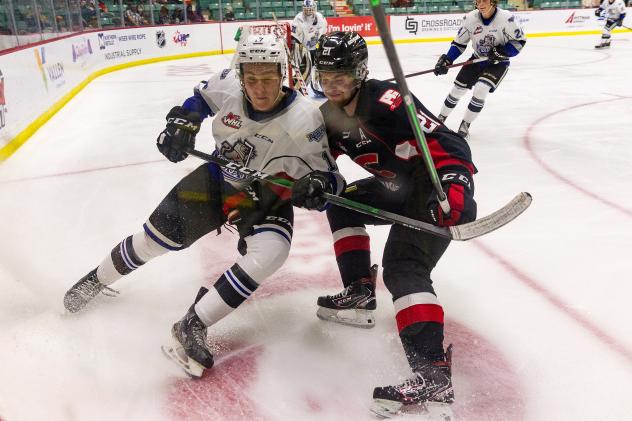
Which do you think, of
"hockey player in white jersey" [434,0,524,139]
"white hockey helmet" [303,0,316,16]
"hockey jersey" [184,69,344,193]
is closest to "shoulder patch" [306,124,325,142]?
"hockey jersey" [184,69,344,193]

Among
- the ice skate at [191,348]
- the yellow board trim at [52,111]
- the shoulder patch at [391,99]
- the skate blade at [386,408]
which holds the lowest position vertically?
the yellow board trim at [52,111]

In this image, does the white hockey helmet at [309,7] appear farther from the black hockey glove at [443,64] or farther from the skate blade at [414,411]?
the skate blade at [414,411]

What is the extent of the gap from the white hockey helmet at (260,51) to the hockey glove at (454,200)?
1.83ft

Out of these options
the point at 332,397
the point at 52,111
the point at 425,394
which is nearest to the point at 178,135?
the point at 332,397

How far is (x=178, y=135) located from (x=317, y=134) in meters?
0.43

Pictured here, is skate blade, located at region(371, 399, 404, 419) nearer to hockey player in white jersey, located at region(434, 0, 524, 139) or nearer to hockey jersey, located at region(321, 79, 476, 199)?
Answer: hockey jersey, located at region(321, 79, 476, 199)

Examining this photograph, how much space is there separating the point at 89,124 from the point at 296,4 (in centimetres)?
710

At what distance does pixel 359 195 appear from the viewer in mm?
1747

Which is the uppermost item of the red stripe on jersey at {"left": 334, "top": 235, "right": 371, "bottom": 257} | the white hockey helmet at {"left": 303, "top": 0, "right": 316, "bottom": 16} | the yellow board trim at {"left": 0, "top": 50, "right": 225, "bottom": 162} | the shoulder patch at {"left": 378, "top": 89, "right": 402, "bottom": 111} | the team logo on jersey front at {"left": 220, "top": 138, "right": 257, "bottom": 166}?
the white hockey helmet at {"left": 303, "top": 0, "right": 316, "bottom": 16}

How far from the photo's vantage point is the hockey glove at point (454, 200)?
53.6 inches

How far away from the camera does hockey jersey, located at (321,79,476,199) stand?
1473 millimetres

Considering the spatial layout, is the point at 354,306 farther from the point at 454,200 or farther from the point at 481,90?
the point at 481,90

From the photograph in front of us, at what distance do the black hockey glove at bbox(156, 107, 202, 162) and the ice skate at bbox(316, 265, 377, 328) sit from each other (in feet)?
2.24

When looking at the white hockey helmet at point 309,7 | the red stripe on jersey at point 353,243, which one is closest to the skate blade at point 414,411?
the red stripe on jersey at point 353,243
